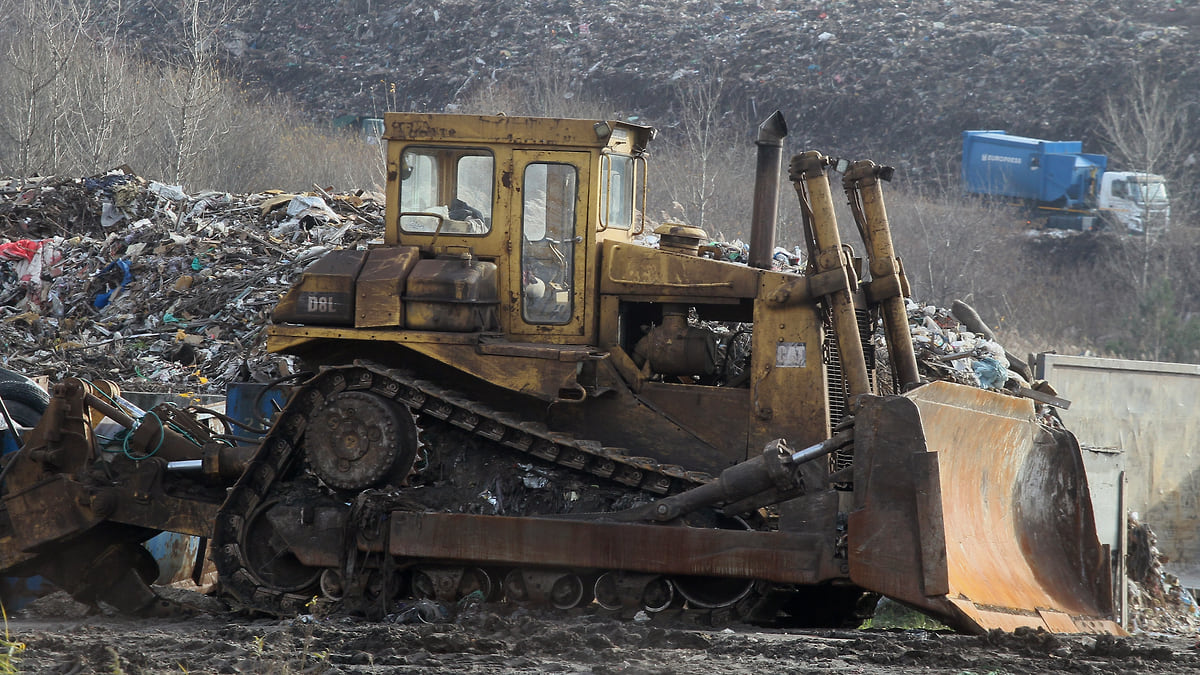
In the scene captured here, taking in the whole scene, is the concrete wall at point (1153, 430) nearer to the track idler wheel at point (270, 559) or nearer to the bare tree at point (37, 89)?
the track idler wheel at point (270, 559)

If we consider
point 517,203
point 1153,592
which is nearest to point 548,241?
point 517,203

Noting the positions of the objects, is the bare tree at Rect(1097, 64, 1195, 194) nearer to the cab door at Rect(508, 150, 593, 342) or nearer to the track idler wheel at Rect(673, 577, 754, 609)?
the cab door at Rect(508, 150, 593, 342)

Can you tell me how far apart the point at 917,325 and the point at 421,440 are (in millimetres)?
7873

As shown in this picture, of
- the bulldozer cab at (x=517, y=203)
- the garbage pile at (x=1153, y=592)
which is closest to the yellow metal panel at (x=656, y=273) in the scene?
the bulldozer cab at (x=517, y=203)

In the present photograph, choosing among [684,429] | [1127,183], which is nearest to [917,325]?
[684,429]

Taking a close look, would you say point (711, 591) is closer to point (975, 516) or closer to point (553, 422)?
point (553, 422)

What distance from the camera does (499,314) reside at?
7738 mm

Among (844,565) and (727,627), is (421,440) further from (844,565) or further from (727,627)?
(844,565)

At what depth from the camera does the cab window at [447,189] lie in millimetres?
7703

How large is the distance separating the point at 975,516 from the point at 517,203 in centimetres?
324

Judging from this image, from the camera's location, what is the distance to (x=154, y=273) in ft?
51.7

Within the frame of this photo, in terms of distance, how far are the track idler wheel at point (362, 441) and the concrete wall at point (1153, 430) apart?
8.12 meters

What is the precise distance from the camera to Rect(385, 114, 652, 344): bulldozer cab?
761 centimetres

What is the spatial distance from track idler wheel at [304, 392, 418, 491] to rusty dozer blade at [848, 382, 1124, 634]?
8.85 feet
